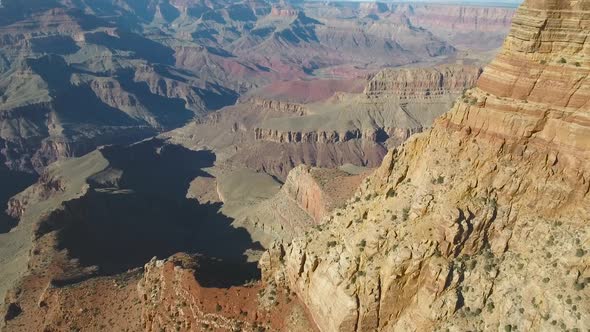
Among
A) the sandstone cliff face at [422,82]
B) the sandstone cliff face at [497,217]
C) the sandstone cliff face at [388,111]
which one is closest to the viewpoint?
the sandstone cliff face at [497,217]

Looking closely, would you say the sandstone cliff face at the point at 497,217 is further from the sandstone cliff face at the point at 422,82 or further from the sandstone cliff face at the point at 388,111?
the sandstone cliff face at the point at 422,82

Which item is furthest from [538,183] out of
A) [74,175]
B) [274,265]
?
[74,175]

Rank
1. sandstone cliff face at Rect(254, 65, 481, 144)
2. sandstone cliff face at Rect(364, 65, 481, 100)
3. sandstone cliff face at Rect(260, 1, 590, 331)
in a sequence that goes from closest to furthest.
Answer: sandstone cliff face at Rect(260, 1, 590, 331)
sandstone cliff face at Rect(254, 65, 481, 144)
sandstone cliff face at Rect(364, 65, 481, 100)

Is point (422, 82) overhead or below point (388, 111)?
overhead

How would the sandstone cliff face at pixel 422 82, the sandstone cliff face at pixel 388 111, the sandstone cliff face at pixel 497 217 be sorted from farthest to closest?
the sandstone cliff face at pixel 422 82 < the sandstone cliff face at pixel 388 111 < the sandstone cliff face at pixel 497 217

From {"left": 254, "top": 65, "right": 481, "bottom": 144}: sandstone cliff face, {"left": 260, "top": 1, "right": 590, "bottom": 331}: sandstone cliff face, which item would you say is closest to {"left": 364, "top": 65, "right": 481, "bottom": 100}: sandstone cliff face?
{"left": 254, "top": 65, "right": 481, "bottom": 144}: sandstone cliff face

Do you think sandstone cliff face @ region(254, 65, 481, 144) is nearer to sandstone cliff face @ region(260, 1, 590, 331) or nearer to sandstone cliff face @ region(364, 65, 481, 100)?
sandstone cliff face @ region(364, 65, 481, 100)

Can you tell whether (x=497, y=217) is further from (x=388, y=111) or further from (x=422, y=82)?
(x=422, y=82)

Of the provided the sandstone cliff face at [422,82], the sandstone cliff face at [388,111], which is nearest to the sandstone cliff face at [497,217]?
the sandstone cliff face at [388,111]

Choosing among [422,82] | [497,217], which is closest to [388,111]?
[422,82]
